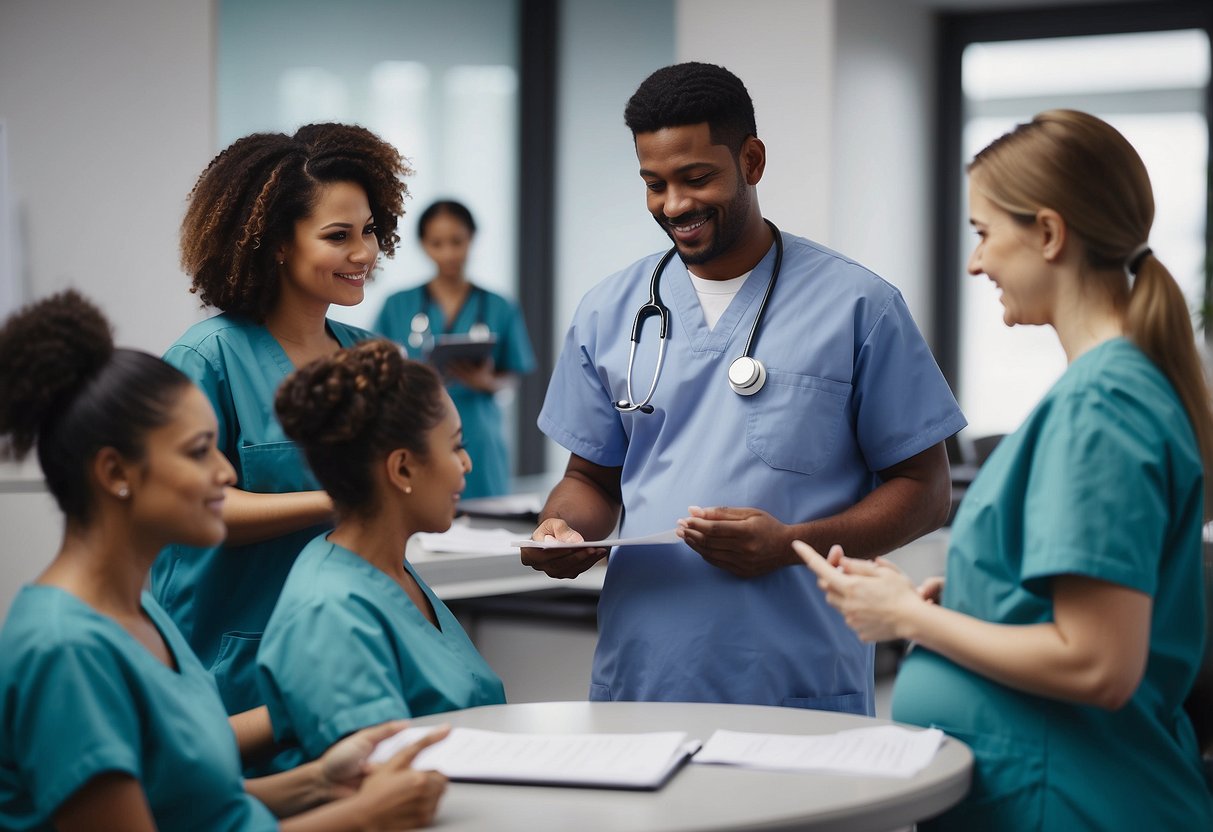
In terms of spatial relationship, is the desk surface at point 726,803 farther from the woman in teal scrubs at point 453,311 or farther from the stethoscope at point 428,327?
the stethoscope at point 428,327

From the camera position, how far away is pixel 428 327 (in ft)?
15.7

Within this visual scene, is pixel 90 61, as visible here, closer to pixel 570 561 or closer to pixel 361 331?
pixel 361 331

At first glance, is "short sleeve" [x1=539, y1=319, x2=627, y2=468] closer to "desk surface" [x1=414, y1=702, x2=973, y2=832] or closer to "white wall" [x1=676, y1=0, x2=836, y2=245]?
"desk surface" [x1=414, y1=702, x2=973, y2=832]

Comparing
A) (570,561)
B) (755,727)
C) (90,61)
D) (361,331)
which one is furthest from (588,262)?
(755,727)

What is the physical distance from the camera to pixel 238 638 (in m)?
1.82

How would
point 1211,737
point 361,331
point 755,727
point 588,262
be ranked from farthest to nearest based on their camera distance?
1. point 588,262
2. point 361,331
3. point 1211,737
4. point 755,727

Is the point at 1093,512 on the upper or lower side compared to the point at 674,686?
upper

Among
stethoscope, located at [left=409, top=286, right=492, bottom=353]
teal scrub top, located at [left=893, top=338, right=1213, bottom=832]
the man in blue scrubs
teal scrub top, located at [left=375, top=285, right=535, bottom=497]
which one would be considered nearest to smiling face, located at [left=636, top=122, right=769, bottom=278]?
the man in blue scrubs

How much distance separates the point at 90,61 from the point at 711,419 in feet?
10.9

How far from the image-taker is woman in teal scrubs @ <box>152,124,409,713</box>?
182 cm

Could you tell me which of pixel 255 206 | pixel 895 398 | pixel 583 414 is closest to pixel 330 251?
→ pixel 255 206

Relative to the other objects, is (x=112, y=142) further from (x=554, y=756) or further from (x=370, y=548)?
(x=554, y=756)

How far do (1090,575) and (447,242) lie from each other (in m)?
3.73

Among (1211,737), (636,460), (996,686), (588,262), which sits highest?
(588,262)
